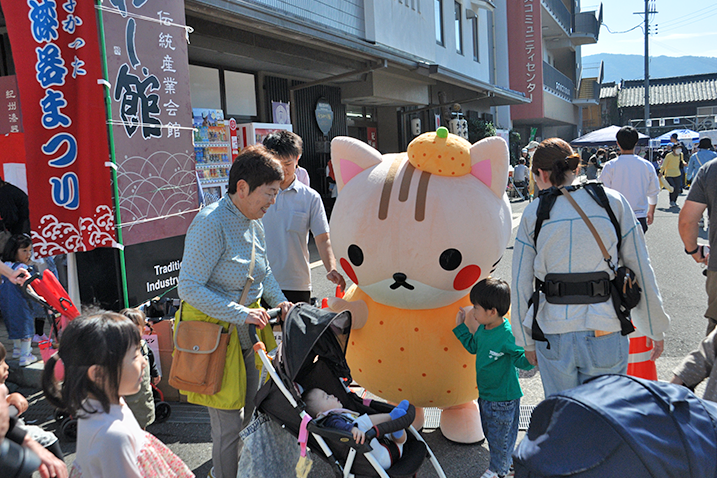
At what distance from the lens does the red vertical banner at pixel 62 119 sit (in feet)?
14.5

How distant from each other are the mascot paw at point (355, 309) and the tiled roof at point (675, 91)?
43.8 meters

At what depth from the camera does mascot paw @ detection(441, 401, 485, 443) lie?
12.1ft

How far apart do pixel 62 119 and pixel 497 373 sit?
3.83 metres

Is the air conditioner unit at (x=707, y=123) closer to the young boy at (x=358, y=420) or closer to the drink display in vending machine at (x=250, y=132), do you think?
the drink display in vending machine at (x=250, y=132)

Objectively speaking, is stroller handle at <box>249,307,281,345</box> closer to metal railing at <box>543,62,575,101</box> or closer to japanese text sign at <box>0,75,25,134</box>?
japanese text sign at <box>0,75,25,134</box>

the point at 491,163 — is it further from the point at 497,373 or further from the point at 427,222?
the point at 497,373

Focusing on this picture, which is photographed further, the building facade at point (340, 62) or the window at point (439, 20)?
the window at point (439, 20)

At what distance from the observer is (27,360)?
5379 mm

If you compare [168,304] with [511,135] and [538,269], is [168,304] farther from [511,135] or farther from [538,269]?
[511,135]

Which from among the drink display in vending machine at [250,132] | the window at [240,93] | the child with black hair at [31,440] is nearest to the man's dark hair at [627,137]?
the drink display in vending machine at [250,132]

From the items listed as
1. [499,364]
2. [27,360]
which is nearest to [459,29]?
[27,360]

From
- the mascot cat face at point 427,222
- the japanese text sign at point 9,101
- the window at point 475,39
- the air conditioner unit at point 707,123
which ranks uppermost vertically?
the window at point 475,39

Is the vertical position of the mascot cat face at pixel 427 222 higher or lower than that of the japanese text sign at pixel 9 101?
lower

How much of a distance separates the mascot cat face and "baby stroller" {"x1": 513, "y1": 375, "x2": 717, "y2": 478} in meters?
1.62
